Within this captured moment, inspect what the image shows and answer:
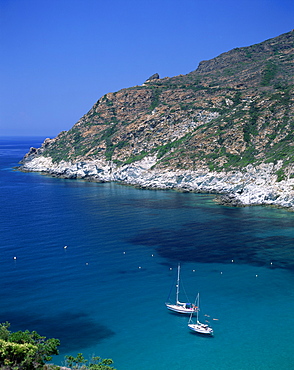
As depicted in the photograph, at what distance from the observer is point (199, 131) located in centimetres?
17412

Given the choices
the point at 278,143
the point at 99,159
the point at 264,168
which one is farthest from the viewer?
the point at 99,159

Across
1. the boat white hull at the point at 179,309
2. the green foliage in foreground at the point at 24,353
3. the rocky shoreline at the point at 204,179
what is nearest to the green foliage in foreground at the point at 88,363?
the green foliage in foreground at the point at 24,353

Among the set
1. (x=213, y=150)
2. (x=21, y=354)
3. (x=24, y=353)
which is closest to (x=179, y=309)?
(x=24, y=353)

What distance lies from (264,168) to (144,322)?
296 feet

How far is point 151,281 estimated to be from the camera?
2490 inches

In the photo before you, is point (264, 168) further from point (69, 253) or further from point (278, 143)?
point (69, 253)

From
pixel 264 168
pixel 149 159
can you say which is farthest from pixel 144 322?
pixel 149 159

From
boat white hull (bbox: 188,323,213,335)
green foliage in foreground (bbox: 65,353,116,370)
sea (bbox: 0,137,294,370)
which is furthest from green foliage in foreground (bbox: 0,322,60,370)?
boat white hull (bbox: 188,323,213,335)

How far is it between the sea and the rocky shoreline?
306 inches

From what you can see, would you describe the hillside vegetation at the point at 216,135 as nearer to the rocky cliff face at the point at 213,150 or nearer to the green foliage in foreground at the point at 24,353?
the rocky cliff face at the point at 213,150

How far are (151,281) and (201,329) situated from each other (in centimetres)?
1643

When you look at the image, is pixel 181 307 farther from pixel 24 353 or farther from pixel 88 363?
pixel 24 353

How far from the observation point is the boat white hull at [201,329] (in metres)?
47.8

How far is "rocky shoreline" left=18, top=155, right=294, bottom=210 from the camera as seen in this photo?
119m
